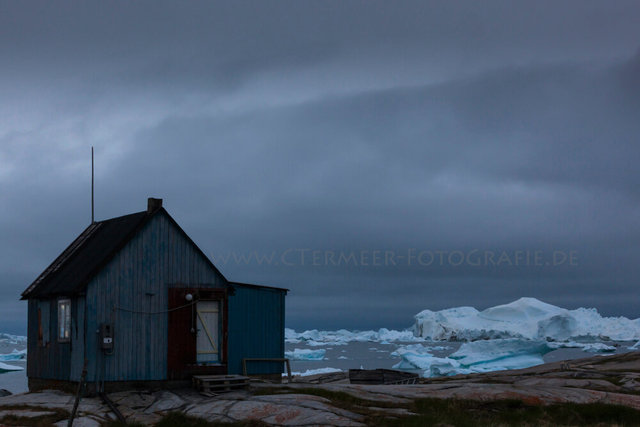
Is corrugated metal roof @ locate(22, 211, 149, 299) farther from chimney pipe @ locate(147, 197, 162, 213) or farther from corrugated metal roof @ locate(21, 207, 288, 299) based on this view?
chimney pipe @ locate(147, 197, 162, 213)

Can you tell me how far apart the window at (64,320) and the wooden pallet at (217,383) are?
4.79 meters

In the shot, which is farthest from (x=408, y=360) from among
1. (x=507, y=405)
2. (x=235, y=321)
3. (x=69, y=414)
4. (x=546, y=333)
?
(x=546, y=333)

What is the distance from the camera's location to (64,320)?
26.0 metres

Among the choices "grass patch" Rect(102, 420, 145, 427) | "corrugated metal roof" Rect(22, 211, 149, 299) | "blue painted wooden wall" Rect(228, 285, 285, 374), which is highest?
"corrugated metal roof" Rect(22, 211, 149, 299)

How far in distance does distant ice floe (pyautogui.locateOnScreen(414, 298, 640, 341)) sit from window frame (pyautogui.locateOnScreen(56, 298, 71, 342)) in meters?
119

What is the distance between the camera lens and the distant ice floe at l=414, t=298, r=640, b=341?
5728 inches

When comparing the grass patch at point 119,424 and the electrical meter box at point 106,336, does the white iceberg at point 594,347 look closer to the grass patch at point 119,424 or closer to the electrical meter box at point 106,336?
Answer: the electrical meter box at point 106,336

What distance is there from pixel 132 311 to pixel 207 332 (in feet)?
10.1

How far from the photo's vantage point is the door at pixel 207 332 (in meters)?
27.0

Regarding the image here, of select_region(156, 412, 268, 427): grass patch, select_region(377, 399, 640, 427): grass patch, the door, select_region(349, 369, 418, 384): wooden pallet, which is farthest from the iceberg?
select_region(156, 412, 268, 427): grass patch

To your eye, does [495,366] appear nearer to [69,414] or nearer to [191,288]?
[191,288]

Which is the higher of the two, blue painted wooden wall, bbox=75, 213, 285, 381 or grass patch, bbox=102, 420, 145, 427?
blue painted wooden wall, bbox=75, 213, 285, 381

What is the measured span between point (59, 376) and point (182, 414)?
7.15m

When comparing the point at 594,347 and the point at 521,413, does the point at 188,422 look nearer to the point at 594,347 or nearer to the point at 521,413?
the point at 521,413
